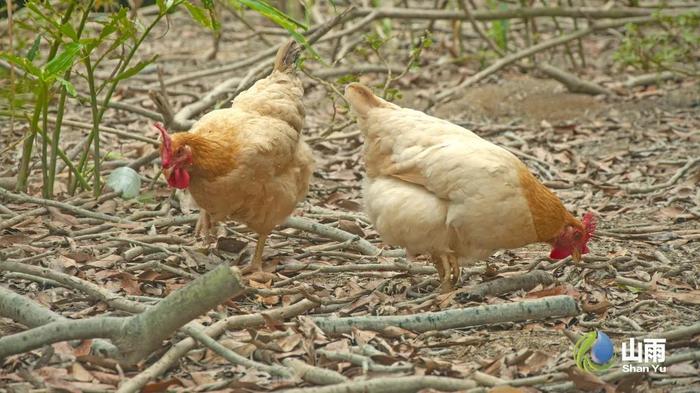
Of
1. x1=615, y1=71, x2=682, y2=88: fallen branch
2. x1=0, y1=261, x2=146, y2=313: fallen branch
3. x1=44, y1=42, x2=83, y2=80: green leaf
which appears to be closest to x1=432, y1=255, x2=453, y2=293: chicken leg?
x1=0, y1=261, x2=146, y2=313: fallen branch

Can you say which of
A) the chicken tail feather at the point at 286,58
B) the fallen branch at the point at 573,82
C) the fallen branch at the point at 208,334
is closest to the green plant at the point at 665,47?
the fallen branch at the point at 573,82

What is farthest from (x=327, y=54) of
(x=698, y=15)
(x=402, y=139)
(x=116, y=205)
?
(x=402, y=139)

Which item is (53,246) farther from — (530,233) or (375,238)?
(530,233)

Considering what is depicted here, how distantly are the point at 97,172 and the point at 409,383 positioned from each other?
3.00 metres

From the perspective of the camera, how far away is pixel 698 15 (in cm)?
805

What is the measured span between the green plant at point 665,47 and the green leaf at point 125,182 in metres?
4.47

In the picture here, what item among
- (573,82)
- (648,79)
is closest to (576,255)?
(573,82)

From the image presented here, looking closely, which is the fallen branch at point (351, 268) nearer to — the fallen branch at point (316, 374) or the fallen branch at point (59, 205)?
the fallen branch at point (59, 205)

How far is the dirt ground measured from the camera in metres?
3.77

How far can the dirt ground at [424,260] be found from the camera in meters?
3.77

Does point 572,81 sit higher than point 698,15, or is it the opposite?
point 698,15

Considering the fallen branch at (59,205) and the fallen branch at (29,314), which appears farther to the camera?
the fallen branch at (59,205)

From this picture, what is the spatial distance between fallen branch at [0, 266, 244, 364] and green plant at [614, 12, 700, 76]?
5.81 m

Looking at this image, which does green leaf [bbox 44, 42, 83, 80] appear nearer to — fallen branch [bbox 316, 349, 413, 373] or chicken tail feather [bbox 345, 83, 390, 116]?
chicken tail feather [bbox 345, 83, 390, 116]
